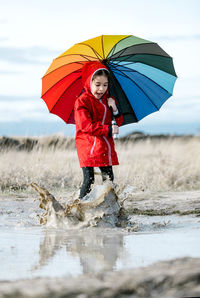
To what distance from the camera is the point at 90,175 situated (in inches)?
→ 265

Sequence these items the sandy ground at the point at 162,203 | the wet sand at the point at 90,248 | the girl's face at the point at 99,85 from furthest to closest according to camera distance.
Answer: the sandy ground at the point at 162,203 < the girl's face at the point at 99,85 < the wet sand at the point at 90,248

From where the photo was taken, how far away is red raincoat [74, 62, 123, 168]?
6.43m

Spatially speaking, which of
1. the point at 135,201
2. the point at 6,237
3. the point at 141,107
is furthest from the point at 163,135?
the point at 6,237

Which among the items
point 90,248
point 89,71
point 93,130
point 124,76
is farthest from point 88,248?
point 124,76

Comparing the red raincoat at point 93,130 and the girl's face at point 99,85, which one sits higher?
the girl's face at point 99,85

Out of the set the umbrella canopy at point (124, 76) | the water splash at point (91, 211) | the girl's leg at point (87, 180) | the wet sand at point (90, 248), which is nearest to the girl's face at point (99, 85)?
the umbrella canopy at point (124, 76)

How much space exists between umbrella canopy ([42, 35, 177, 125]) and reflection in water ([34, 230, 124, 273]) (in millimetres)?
1990

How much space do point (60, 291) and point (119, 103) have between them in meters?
4.54

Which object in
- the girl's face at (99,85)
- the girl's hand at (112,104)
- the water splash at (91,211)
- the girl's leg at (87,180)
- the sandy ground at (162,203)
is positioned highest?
the girl's face at (99,85)

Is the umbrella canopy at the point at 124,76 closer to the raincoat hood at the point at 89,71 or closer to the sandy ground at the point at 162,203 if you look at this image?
the raincoat hood at the point at 89,71

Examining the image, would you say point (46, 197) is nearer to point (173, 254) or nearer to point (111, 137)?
point (111, 137)

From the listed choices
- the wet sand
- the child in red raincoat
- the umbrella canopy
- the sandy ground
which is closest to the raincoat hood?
the child in red raincoat

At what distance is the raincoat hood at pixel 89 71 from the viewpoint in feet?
21.9

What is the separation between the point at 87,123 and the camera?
6438 millimetres
